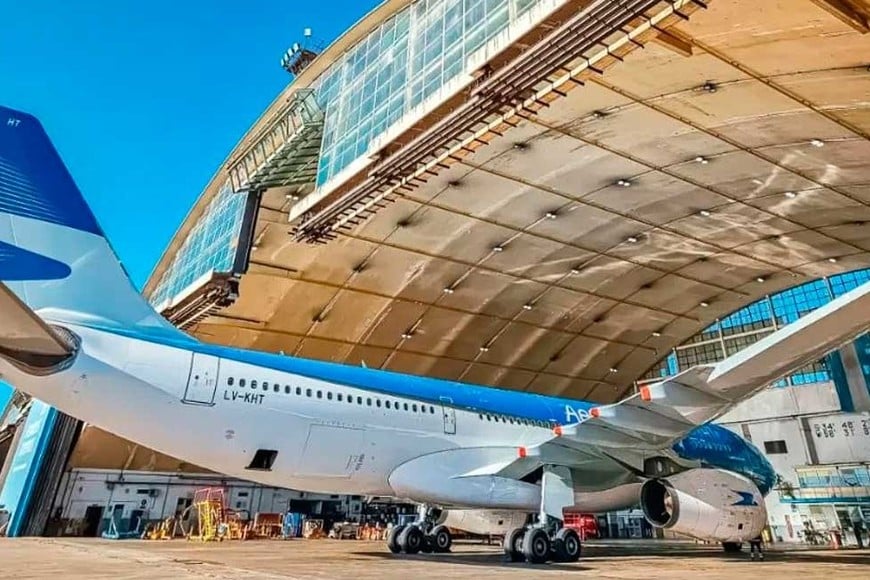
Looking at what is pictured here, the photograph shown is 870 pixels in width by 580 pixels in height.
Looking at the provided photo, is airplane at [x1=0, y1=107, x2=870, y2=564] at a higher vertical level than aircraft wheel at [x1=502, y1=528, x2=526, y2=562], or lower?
higher

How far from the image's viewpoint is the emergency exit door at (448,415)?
40.1 ft

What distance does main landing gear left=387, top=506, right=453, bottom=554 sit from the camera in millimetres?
12609

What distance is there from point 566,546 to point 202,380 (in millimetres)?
6842

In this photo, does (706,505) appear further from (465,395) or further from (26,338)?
(26,338)

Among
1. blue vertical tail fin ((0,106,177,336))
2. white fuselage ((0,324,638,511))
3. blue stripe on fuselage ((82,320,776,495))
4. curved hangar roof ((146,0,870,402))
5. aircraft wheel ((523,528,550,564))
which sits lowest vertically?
aircraft wheel ((523,528,550,564))

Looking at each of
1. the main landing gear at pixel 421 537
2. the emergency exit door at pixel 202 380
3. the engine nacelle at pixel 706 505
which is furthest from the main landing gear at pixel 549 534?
the emergency exit door at pixel 202 380

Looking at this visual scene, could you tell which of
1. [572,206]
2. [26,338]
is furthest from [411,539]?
[572,206]

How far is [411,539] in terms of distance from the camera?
1263 cm

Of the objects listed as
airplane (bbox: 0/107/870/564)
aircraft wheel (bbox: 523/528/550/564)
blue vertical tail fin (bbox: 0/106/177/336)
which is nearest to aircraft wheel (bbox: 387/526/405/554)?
airplane (bbox: 0/107/870/564)

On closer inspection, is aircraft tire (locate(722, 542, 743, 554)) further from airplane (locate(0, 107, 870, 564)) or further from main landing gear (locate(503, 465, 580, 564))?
main landing gear (locate(503, 465, 580, 564))

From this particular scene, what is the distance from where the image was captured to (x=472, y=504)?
452 inches

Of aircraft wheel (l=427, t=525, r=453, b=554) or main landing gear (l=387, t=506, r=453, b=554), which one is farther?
aircraft wheel (l=427, t=525, r=453, b=554)

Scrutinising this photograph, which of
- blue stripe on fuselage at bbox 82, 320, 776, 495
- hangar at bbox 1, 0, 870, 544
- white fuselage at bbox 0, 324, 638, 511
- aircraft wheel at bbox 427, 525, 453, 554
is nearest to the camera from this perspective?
white fuselage at bbox 0, 324, 638, 511

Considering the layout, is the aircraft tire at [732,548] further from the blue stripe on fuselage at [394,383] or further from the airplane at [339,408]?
the blue stripe on fuselage at [394,383]
